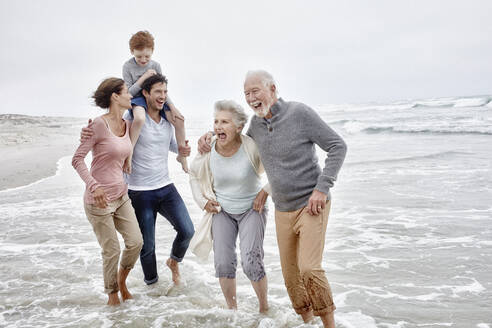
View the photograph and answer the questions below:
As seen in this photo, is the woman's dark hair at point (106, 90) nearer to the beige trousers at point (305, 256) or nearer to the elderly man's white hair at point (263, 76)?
the elderly man's white hair at point (263, 76)

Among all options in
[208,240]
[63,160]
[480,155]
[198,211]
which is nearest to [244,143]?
[208,240]

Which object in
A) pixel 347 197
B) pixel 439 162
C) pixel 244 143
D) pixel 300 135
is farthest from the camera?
pixel 439 162

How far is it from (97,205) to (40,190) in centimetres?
759

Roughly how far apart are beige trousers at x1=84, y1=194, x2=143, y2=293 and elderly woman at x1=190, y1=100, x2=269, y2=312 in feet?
2.12

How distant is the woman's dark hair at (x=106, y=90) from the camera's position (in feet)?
13.2

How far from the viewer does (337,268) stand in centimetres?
545

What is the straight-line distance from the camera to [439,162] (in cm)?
1323

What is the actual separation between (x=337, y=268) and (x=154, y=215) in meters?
2.37

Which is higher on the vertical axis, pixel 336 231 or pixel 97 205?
pixel 97 205

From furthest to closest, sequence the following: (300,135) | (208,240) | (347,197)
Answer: (347,197) < (208,240) < (300,135)

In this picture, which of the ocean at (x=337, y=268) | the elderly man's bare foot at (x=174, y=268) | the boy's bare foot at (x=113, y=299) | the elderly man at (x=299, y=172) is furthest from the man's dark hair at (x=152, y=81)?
the ocean at (x=337, y=268)

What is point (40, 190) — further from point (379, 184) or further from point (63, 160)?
point (379, 184)

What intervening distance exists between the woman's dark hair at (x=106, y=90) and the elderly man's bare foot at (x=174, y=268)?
75.7 inches

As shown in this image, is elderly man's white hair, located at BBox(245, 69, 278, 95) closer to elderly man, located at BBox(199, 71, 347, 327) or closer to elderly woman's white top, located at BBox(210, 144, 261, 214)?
elderly man, located at BBox(199, 71, 347, 327)
